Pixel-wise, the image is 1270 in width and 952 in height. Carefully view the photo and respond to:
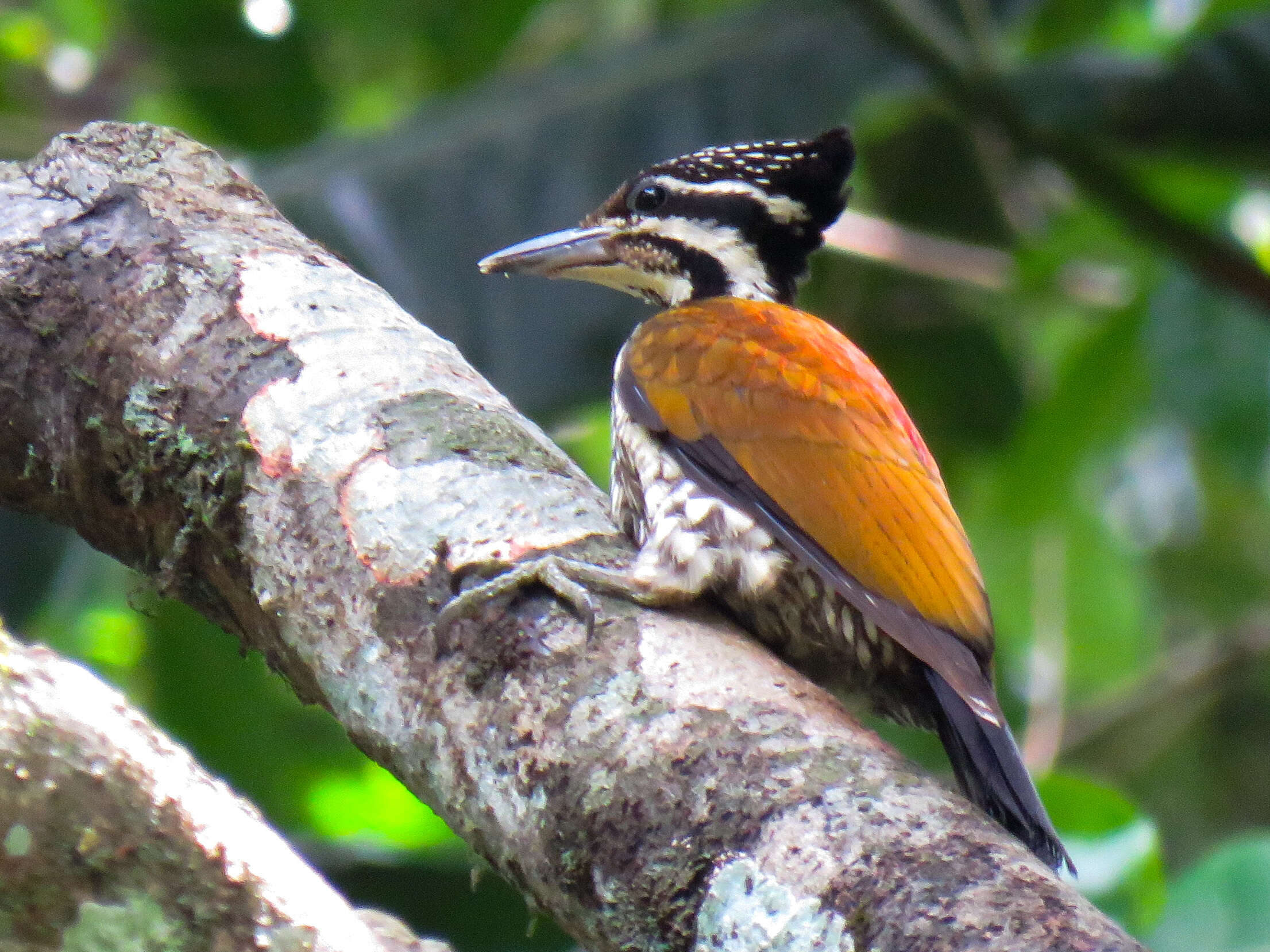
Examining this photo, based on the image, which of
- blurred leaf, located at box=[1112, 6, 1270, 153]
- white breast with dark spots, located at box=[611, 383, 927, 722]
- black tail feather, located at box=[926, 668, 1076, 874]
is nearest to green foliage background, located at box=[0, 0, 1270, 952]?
blurred leaf, located at box=[1112, 6, 1270, 153]

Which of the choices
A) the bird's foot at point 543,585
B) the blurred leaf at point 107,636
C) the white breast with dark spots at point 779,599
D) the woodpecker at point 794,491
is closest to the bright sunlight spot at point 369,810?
the blurred leaf at point 107,636

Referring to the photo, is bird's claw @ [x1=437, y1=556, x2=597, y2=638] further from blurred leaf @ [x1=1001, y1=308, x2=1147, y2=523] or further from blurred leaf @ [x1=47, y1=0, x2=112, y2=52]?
blurred leaf @ [x1=47, y1=0, x2=112, y2=52]

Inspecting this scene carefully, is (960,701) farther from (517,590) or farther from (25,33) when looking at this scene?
(25,33)

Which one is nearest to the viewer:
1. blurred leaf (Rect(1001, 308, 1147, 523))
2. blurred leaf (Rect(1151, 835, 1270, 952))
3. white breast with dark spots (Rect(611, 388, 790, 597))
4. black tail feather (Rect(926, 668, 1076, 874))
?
black tail feather (Rect(926, 668, 1076, 874))

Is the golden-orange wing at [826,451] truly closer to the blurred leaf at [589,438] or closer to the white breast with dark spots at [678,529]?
the white breast with dark spots at [678,529]

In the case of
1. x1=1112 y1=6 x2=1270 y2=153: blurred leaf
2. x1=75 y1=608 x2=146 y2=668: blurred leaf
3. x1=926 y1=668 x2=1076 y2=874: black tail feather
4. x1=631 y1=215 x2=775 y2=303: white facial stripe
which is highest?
x1=1112 y1=6 x2=1270 y2=153: blurred leaf

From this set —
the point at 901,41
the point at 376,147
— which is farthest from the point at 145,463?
the point at 901,41

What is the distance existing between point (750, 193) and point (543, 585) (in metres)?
1.84

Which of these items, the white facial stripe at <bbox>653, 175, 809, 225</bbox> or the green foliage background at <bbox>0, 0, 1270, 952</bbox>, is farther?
the green foliage background at <bbox>0, 0, 1270, 952</bbox>

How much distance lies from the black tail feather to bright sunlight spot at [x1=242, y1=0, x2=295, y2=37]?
166 inches

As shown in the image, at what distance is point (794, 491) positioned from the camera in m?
2.74

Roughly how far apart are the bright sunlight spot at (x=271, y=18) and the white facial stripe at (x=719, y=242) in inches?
107

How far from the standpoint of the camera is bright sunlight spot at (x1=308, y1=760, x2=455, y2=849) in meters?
5.09

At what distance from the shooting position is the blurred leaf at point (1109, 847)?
3383mm
